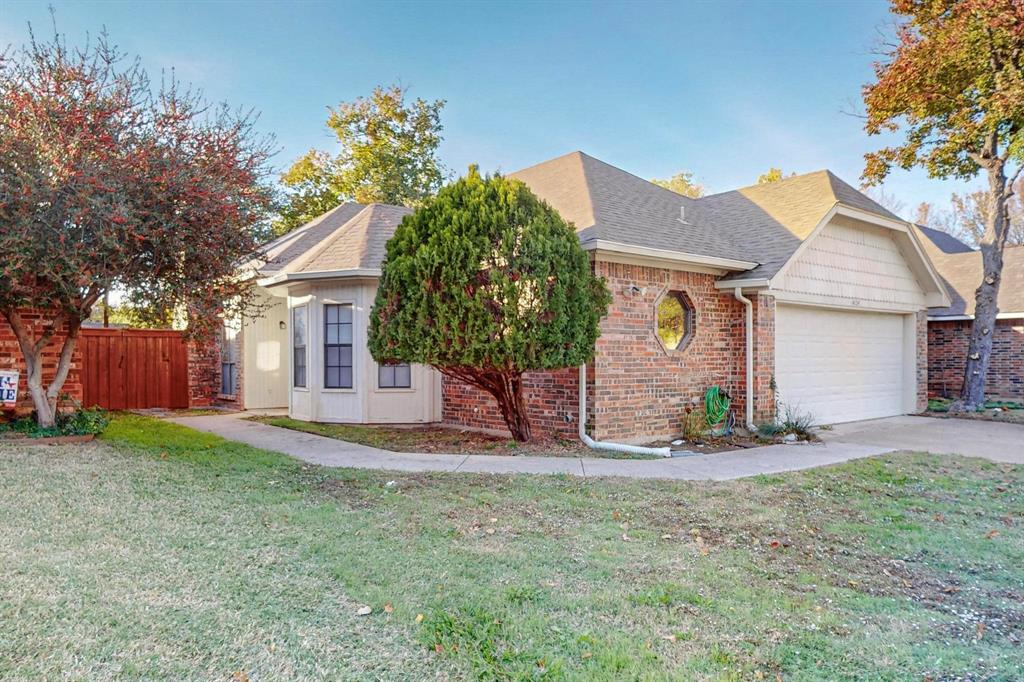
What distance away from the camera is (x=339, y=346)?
10734mm

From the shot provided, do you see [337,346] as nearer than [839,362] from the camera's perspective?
Yes

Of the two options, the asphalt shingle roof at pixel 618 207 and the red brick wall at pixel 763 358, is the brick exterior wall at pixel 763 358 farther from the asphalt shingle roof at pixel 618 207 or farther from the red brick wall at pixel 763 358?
the asphalt shingle roof at pixel 618 207

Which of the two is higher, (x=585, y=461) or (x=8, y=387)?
(x=8, y=387)

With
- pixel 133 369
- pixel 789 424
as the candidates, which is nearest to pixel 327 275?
pixel 133 369

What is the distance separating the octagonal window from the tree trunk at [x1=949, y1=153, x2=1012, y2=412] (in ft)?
26.7

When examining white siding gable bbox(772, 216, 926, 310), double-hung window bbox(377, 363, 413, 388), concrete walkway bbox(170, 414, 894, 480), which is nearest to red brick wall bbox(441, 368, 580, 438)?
double-hung window bbox(377, 363, 413, 388)

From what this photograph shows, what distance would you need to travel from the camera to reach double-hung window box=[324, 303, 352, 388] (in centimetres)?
1068

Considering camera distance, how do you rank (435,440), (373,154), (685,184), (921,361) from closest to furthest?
1. (435,440)
2. (921,361)
3. (373,154)
4. (685,184)

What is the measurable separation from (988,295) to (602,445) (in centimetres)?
1115

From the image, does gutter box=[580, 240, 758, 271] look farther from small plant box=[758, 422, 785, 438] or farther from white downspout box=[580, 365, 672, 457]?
small plant box=[758, 422, 785, 438]

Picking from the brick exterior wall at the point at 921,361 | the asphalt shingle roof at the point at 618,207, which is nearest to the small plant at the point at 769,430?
the asphalt shingle roof at the point at 618,207

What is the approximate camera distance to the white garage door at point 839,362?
11.0 m

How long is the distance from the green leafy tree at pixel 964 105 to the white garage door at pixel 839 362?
6.59 feet

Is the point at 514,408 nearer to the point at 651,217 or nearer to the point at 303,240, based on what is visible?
the point at 651,217
